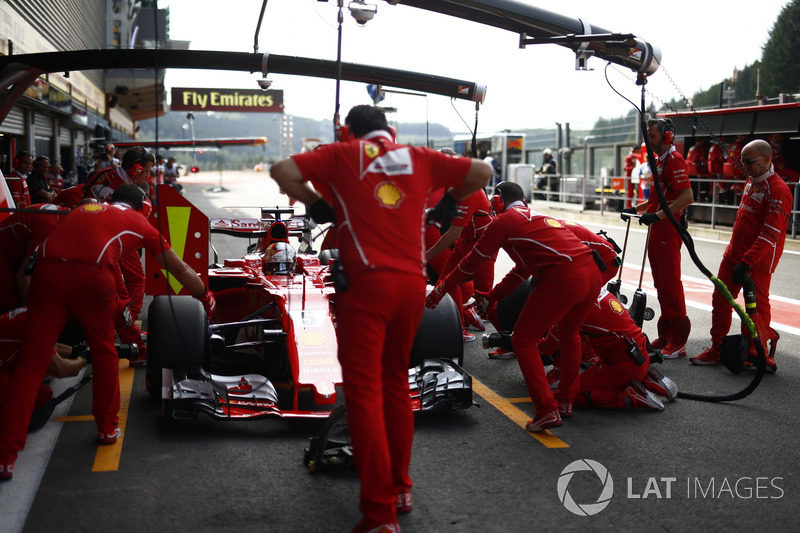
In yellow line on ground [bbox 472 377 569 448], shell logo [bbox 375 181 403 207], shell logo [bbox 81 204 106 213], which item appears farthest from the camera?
yellow line on ground [bbox 472 377 569 448]

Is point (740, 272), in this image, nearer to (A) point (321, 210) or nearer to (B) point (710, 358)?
(B) point (710, 358)

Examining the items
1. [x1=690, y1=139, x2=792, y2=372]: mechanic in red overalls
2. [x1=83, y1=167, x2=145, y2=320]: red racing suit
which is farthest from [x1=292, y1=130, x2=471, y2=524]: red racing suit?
[x1=83, y1=167, x2=145, y2=320]: red racing suit

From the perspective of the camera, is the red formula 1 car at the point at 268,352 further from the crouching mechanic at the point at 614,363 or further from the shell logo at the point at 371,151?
the shell logo at the point at 371,151

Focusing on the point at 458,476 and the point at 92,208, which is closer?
the point at 458,476

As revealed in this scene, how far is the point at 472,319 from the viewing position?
27.3ft

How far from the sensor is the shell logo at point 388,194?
3523 millimetres

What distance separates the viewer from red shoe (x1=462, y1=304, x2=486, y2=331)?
8.29m

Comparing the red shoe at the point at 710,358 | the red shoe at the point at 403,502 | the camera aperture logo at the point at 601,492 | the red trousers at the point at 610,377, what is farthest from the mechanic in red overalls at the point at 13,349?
the red shoe at the point at 710,358

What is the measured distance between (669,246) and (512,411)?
243 centimetres

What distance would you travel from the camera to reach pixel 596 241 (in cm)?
535

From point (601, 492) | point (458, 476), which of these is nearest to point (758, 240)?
point (601, 492)

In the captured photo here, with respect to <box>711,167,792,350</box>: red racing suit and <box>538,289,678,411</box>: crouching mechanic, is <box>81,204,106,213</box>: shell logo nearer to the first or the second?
<box>538,289,678,411</box>: crouching mechanic

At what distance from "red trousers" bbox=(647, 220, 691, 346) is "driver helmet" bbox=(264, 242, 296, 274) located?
120 inches

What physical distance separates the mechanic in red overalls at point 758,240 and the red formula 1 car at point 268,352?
8.37ft
